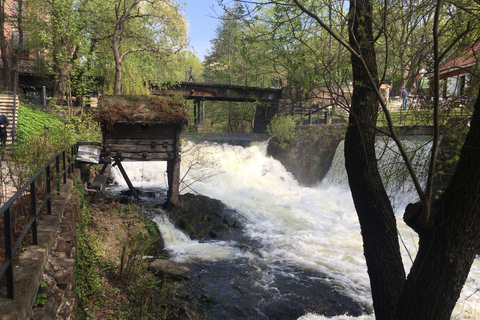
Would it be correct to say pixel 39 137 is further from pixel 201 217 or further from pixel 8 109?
pixel 8 109

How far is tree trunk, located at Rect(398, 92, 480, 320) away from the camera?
315 centimetres

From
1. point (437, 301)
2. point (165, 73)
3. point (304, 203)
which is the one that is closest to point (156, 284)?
point (437, 301)

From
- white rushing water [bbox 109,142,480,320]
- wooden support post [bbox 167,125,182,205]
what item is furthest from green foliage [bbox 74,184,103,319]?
wooden support post [bbox 167,125,182,205]

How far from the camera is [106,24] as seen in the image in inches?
714

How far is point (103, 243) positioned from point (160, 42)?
550 inches

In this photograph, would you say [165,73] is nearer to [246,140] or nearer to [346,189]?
[246,140]

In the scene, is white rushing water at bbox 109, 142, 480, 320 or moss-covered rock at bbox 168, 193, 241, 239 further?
moss-covered rock at bbox 168, 193, 241, 239

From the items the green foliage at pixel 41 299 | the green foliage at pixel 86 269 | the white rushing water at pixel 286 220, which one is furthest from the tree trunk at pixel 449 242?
the green foliage at pixel 86 269

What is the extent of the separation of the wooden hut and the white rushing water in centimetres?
117

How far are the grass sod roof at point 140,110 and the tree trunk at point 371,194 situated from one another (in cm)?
654

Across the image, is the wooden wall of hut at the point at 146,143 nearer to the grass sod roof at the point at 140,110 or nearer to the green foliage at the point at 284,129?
the grass sod roof at the point at 140,110

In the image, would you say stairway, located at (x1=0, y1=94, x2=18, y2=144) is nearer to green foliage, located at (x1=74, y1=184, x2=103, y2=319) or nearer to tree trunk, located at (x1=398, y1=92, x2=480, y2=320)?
green foliage, located at (x1=74, y1=184, x2=103, y2=319)

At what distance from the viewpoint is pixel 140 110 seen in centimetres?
987

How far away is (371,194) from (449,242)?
1.15 metres
